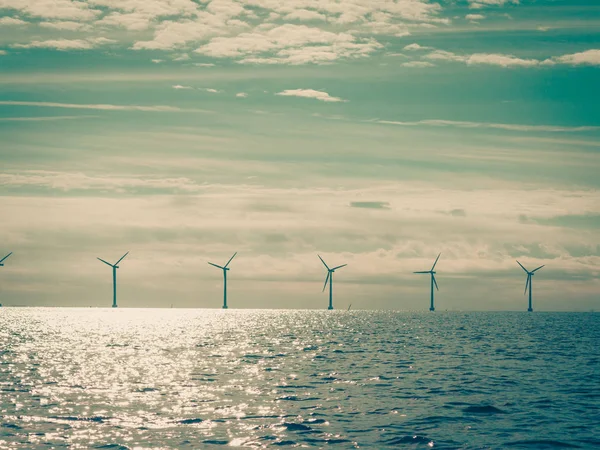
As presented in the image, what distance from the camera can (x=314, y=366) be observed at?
255 feet

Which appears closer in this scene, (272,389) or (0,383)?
(272,389)

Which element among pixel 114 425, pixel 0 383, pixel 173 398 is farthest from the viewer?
pixel 0 383

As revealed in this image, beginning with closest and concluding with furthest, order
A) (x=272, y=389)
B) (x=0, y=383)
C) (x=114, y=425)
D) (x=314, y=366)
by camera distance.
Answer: (x=114, y=425), (x=272, y=389), (x=0, y=383), (x=314, y=366)

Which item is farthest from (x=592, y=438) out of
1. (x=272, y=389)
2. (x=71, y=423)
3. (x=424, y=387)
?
(x=71, y=423)

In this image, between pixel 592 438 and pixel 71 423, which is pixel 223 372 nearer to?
pixel 71 423

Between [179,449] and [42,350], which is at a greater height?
[179,449]

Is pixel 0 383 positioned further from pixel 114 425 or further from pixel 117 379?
pixel 114 425

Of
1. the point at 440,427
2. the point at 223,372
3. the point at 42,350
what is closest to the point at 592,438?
the point at 440,427

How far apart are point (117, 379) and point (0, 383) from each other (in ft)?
32.1

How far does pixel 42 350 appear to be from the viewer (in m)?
108

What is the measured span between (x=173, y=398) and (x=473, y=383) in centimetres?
2523

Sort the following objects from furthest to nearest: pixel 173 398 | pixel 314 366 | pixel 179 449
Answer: pixel 314 366 < pixel 173 398 < pixel 179 449

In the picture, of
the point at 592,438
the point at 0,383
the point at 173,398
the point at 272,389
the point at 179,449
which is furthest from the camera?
the point at 0,383

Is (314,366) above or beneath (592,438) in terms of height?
beneath
